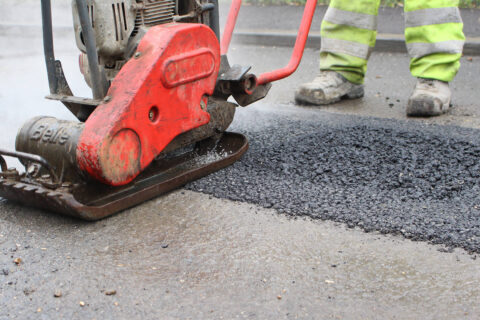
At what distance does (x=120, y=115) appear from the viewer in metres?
2.07

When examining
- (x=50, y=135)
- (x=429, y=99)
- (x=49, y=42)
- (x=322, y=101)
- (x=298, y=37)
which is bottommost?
(x=322, y=101)

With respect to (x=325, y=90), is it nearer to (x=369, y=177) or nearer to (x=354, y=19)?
(x=354, y=19)

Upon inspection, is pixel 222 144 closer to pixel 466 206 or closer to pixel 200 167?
pixel 200 167

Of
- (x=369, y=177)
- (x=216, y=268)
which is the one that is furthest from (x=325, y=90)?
(x=216, y=268)

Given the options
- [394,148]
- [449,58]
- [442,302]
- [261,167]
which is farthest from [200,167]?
[449,58]

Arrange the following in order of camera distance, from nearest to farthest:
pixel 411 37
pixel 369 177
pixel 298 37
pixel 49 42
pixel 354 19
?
pixel 49 42 → pixel 369 177 → pixel 298 37 → pixel 411 37 → pixel 354 19

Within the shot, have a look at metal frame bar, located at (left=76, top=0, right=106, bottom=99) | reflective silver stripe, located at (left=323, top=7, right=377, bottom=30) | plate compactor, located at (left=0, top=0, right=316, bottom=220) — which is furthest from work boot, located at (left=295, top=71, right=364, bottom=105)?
metal frame bar, located at (left=76, top=0, right=106, bottom=99)

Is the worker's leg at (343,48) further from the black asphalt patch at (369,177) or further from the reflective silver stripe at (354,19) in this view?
the black asphalt patch at (369,177)

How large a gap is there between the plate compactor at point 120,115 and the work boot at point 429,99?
1.44m

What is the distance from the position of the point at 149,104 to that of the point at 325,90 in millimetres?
1954

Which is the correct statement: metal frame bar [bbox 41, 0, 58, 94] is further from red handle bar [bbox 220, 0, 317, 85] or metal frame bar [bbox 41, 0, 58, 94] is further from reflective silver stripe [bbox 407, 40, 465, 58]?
reflective silver stripe [bbox 407, 40, 465, 58]

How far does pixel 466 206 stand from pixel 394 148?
26.9 inches

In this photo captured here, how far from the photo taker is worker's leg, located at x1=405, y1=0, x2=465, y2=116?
11.3 feet

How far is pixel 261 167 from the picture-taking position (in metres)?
2.71
